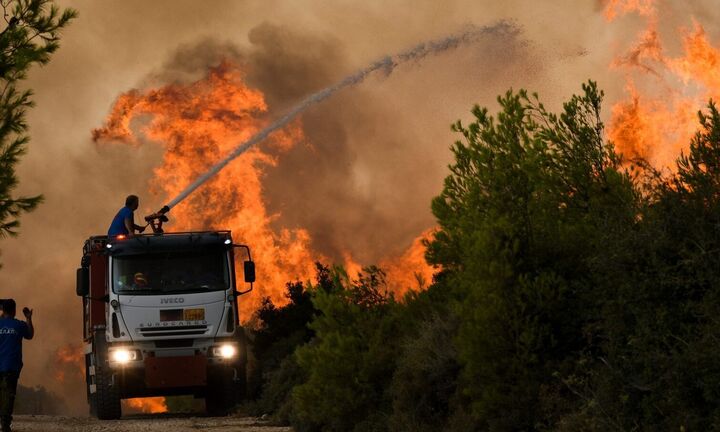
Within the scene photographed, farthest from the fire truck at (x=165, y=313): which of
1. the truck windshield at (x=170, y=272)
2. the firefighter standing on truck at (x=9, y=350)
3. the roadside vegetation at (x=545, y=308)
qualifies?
the firefighter standing on truck at (x=9, y=350)

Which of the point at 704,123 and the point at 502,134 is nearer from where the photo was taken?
the point at 704,123

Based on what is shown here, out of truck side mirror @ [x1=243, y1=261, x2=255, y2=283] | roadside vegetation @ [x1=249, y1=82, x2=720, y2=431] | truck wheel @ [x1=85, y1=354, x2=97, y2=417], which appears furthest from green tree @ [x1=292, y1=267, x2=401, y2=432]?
truck wheel @ [x1=85, y1=354, x2=97, y2=417]

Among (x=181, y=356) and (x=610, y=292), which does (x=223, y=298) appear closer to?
(x=181, y=356)

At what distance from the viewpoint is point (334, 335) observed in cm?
1764

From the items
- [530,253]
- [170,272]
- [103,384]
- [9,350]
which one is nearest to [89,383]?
[103,384]

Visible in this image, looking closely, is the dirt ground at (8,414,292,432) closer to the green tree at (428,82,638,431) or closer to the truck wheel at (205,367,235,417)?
the truck wheel at (205,367,235,417)

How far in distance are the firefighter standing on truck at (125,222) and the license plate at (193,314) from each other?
→ 74.4 inches

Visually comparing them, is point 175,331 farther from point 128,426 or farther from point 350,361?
point 350,361

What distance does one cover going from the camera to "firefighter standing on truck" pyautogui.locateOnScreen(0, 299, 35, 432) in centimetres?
1673

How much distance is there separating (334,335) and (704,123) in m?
7.71

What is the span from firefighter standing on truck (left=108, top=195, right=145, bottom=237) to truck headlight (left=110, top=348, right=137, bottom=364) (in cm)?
227

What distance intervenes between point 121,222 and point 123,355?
8.64 feet

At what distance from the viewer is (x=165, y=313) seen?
73.6ft

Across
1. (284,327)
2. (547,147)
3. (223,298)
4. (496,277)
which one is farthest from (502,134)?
(284,327)
